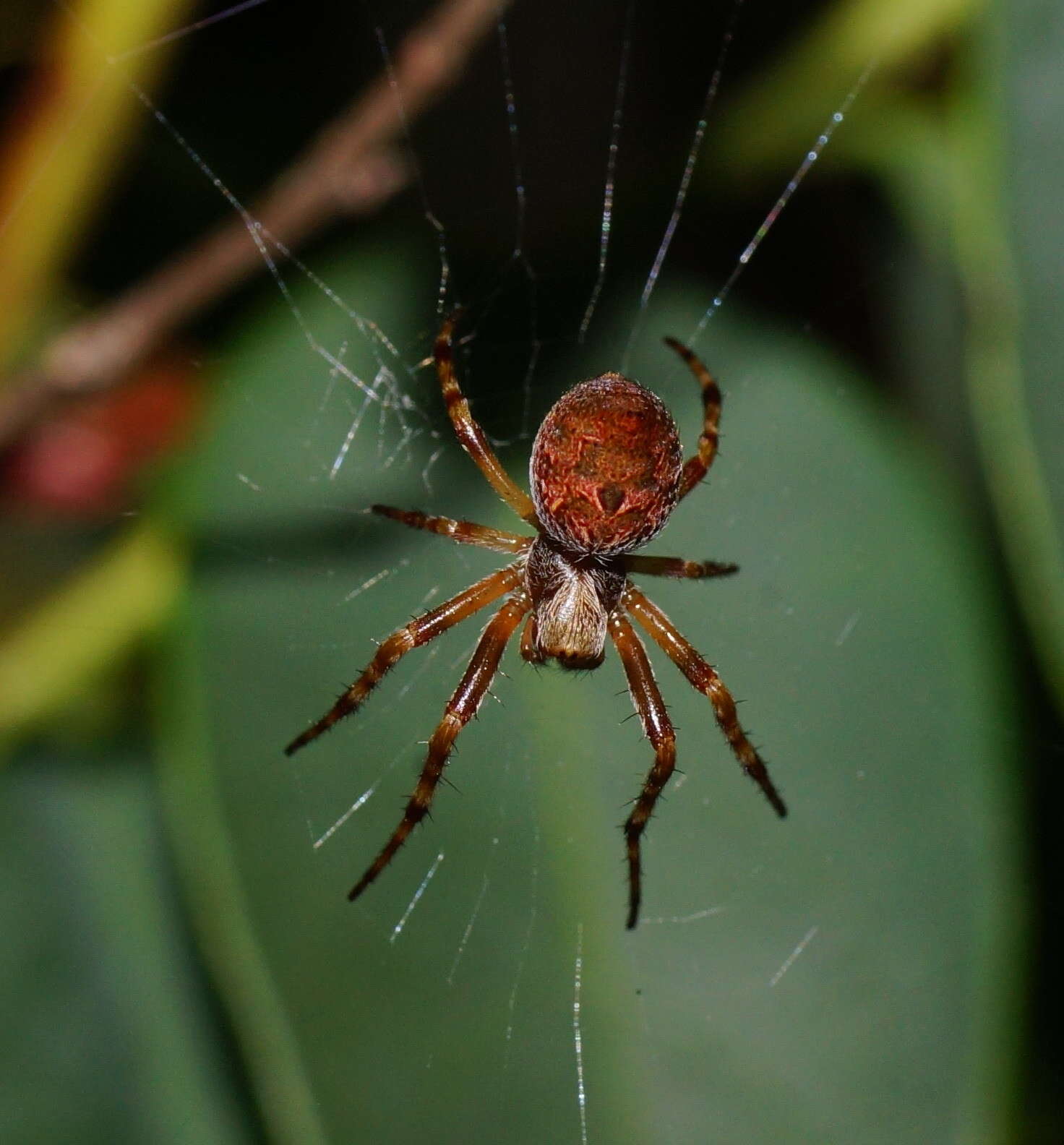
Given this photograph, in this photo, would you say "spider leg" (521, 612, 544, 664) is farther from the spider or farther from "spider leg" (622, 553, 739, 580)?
"spider leg" (622, 553, 739, 580)

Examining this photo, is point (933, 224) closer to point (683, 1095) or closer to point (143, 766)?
point (683, 1095)

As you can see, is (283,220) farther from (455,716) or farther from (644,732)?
(644,732)

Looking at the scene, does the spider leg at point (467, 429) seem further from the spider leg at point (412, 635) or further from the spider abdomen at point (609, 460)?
the spider leg at point (412, 635)

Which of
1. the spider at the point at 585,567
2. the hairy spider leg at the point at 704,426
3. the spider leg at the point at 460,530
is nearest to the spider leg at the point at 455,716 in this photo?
the spider at the point at 585,567

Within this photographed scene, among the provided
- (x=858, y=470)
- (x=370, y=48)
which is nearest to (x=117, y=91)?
(x=370, y=48)

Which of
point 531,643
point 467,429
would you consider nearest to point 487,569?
point 531,643
